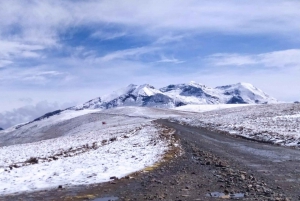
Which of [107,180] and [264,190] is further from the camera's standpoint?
[107,180]

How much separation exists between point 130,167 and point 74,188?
4.47 m

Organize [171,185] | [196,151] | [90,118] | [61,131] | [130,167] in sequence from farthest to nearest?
[90,118] → [61,131] → [196,151] → [130,167] → [171,185]

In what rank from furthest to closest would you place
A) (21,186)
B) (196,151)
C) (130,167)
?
(196,151)
(130,167)
(21,186)

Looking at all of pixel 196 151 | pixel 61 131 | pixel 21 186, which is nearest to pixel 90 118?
pixel 61 131

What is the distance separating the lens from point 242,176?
13.8m

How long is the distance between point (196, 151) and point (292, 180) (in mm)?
9682

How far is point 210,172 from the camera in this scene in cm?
1540

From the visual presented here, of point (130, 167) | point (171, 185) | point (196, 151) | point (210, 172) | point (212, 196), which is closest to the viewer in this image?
point (212, 196)

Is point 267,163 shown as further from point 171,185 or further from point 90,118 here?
point 90,118

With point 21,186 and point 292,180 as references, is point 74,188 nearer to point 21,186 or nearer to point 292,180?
point 21,186

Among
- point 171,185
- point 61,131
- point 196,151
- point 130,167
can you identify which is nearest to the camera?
point 171,185

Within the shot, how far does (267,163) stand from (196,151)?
575cm

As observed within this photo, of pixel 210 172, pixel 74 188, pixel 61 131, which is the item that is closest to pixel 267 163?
pixel 210 172

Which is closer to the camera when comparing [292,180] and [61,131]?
[292,180]
